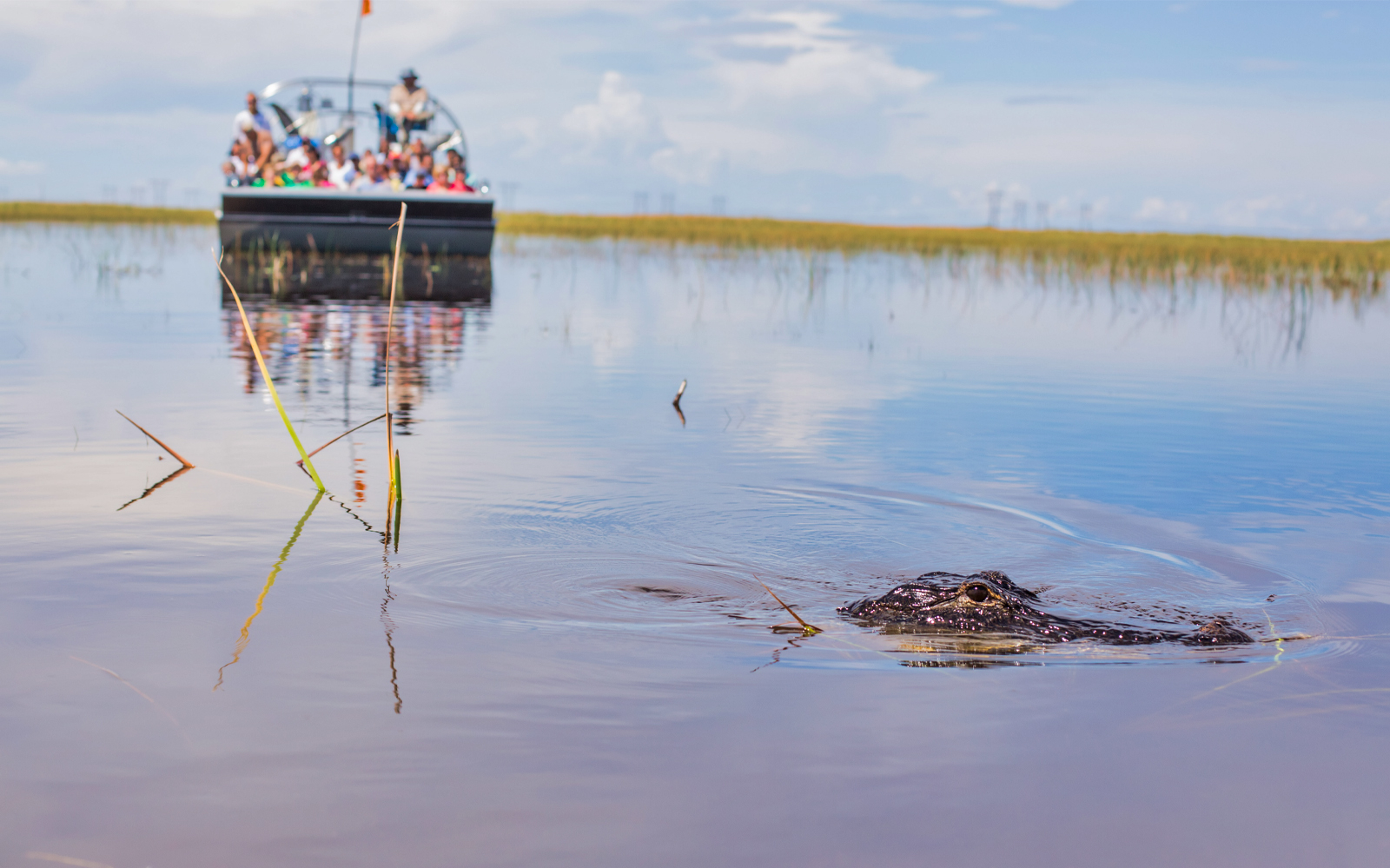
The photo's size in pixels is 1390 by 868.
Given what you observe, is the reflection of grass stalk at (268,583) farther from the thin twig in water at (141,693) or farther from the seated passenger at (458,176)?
the seated passenger at (458,176)

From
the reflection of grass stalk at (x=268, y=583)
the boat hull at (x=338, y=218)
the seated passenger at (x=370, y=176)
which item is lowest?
the reflection of grass stalk at (x=268, y=583)

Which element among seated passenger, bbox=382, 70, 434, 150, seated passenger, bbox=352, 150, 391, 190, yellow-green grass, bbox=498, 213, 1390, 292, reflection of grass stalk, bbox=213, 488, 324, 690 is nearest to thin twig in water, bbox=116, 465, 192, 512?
reflection of grass stalk, bbox=213, 488, 324, 690

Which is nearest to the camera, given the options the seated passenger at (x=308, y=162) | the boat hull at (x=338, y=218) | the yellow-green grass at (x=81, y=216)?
the boat hull at (x=338, y=218)

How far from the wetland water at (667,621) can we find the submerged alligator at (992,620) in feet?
0.33

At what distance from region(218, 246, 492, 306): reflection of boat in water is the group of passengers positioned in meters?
1.59

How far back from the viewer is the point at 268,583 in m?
4.81

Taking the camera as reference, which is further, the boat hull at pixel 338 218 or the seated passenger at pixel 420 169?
the seated passenger at pixel 420 169

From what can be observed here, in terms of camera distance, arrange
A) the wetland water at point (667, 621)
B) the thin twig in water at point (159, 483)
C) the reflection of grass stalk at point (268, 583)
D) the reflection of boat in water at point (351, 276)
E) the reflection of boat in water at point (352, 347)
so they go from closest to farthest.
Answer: the wetland water at point (667, 621), the reflection of grass stalk at point (268, 583), the thin twig in water at point (159, 483), the reflection of boat in water at point (352, 347), the reflection of boat in water at point (351, 276)

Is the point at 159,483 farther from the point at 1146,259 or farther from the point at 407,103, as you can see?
the point at 1146,259

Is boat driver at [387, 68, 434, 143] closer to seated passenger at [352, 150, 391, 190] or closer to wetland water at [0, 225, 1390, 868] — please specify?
seated passenger at [352, 150, 391, 190]

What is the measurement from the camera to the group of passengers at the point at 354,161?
88.3ft

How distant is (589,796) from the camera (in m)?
3.09

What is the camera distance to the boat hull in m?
26.0

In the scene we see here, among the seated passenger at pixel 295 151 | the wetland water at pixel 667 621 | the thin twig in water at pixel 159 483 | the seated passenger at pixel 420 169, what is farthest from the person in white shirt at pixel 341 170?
the thin twig in water at pixel 159 483
